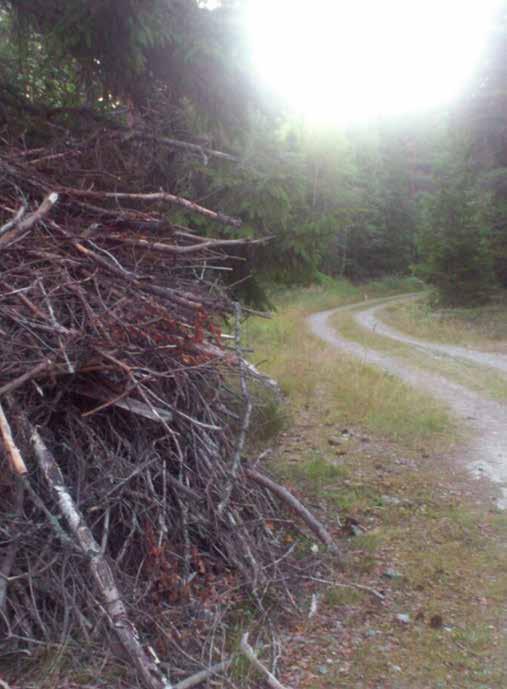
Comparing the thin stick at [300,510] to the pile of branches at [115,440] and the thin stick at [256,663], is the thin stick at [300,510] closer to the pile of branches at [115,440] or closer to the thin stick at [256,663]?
the pile of branches at [115,440]

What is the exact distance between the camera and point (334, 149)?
8758 millimetres

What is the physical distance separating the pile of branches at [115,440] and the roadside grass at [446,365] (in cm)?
802

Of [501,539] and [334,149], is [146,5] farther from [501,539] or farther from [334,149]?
[501,539]

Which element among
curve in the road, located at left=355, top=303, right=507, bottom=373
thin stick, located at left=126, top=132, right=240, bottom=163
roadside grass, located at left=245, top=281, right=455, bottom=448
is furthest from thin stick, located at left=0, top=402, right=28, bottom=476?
curve in the road, located at left=355, top=303, right=507, bottom=373

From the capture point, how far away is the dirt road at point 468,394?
8367 mm

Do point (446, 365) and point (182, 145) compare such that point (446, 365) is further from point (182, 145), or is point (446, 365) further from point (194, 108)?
point (182, 145)

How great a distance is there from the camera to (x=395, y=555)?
5.83 metres

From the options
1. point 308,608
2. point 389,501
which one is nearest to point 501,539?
point 389,501

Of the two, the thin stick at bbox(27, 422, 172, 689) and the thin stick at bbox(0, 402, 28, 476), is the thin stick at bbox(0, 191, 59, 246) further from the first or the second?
the thin stick at bbox(27, 422, 172, 689)

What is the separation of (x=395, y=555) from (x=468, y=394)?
7.40 meters

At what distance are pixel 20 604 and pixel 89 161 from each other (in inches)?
130

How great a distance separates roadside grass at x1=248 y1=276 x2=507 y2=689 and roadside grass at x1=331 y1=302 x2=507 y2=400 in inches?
117

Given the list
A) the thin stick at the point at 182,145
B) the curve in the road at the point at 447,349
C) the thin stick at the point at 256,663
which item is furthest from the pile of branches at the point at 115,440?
the curve in the road at the point at 447,349

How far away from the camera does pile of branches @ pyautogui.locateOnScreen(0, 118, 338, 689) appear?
4051 mm
